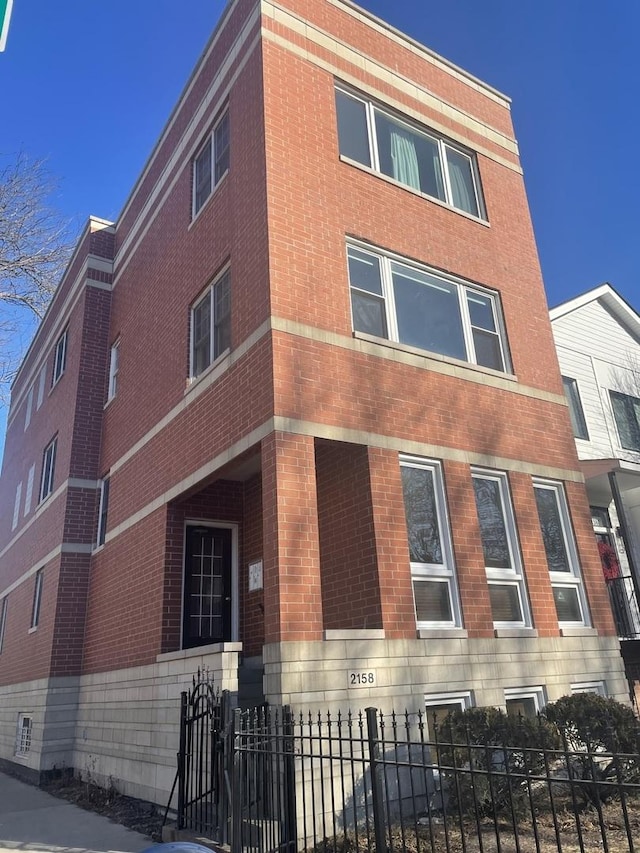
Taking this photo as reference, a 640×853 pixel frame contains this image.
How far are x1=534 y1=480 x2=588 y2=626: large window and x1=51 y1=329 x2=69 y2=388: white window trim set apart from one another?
507 inches

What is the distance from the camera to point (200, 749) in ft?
22.8

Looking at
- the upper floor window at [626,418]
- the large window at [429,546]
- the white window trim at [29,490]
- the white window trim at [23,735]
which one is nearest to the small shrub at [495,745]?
the large window at [429,546]

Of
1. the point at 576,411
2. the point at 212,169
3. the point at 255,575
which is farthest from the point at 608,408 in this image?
the point at 212,169

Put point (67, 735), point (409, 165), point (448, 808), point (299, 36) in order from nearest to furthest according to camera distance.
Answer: point (448, 808) < point (299, 36) < point (409, 165) < point (67, 735)

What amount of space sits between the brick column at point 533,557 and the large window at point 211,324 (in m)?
5.00

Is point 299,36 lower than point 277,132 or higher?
higher

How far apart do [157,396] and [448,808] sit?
812cm

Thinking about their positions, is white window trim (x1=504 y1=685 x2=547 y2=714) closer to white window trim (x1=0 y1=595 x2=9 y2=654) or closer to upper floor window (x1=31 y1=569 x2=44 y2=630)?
upper floor window (x1=31 y1=569 x2=44 y2=630)

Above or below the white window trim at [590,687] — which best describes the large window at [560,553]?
above

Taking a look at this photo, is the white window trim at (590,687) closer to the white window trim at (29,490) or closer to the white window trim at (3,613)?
the white window trim at (29,490)

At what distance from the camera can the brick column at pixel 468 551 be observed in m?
8.67

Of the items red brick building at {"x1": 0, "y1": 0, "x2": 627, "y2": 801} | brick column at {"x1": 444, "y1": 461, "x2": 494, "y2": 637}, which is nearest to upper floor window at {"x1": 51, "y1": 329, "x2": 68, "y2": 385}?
red brick building at {"x1": 0, "y1": 0, "x2": 627, "y2": 801}

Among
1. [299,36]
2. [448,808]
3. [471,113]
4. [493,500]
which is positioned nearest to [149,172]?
[299,36]

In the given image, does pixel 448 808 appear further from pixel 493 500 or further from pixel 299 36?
pixel 299 36
